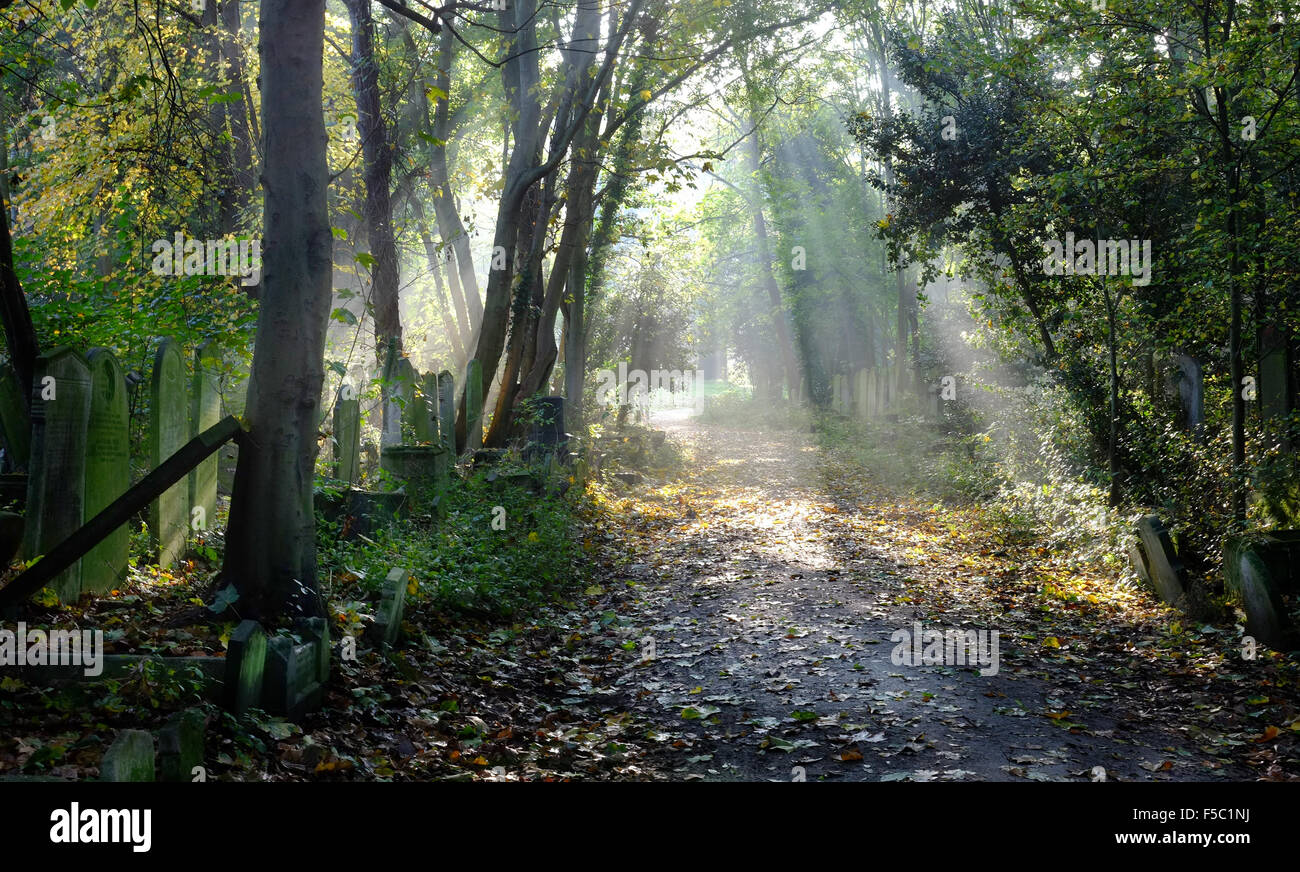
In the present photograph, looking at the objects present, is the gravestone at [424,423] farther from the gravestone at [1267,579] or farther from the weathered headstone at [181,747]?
the gravestone at [1267,579]

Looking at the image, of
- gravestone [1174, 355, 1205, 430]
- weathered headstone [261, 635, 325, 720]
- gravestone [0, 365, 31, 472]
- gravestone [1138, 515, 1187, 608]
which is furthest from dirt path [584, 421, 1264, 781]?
gravestone [0, 365, 31, 472]

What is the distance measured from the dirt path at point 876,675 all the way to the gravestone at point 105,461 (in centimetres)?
311

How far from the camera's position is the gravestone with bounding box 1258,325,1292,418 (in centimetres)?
751

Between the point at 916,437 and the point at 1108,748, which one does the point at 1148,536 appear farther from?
the point at 916,437

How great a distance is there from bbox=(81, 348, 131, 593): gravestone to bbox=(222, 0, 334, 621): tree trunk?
2.46ft

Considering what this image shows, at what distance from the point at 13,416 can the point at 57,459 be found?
2.15 metres

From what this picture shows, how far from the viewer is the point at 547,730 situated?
192 inches

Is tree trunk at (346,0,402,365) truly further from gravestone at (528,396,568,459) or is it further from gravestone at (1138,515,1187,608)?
gravestone at (1138,515,1187,608)

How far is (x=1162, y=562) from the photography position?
7.13 meters

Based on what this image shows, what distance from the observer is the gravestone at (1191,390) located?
9.28m

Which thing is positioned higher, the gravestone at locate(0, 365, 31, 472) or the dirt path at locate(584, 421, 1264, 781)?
the gravestone at locate(0, 365, 31, 472)
